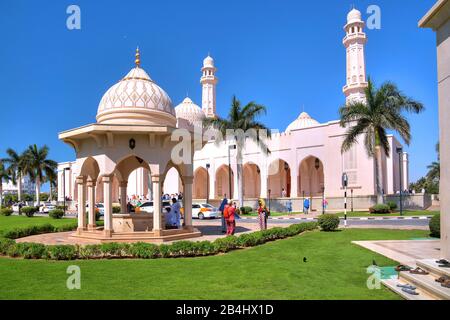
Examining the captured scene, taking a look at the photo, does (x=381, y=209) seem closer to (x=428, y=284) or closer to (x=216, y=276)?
(x=428, y=284)

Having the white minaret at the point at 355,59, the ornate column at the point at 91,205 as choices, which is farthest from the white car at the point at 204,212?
the white minaret at the point at 355,59

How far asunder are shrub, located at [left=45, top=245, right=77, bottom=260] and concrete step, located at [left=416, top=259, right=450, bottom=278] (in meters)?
8.66

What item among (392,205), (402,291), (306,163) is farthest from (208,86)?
(402,291)

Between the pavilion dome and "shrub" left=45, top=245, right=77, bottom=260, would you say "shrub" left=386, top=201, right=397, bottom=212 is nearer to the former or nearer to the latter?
the pavilion dome

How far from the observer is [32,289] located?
7.16 meters

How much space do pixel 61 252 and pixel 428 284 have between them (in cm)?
887

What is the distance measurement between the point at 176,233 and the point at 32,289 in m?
7.70

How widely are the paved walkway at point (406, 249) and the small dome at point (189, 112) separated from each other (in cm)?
3990

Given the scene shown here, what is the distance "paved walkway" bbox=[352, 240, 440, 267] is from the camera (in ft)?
31.2

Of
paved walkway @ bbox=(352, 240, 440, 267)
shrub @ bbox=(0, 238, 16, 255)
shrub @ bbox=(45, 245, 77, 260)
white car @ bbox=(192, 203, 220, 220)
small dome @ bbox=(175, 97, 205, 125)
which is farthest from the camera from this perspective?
small dome @ bbox=(175, 97, 205, 125)

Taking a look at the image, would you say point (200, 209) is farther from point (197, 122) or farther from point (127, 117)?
point (197, 122)

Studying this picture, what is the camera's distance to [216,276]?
8.13 metres

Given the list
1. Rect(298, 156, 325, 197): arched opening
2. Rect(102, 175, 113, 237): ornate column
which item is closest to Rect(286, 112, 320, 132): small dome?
Rect(298, 156, 325, 197): arched opening
